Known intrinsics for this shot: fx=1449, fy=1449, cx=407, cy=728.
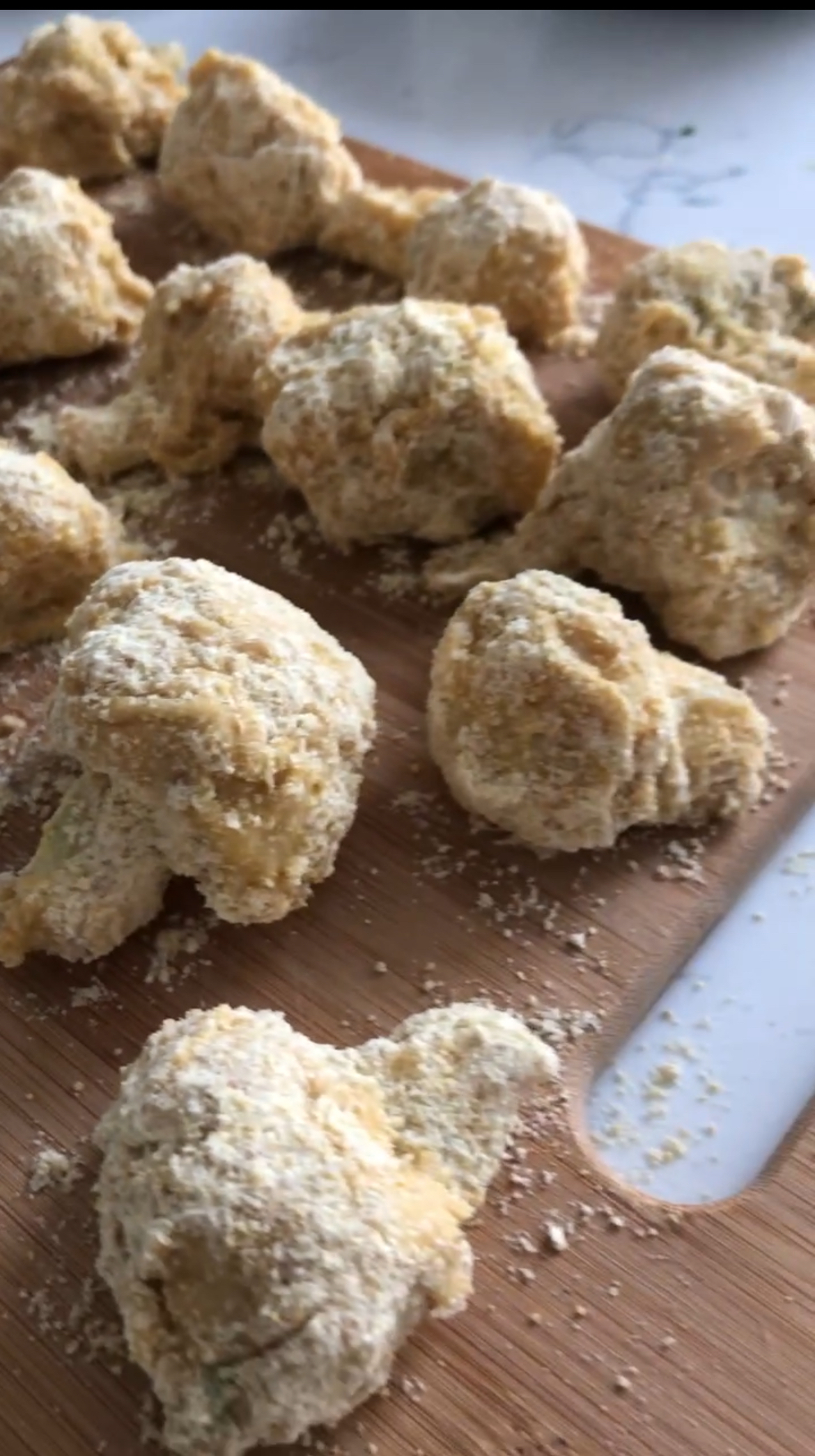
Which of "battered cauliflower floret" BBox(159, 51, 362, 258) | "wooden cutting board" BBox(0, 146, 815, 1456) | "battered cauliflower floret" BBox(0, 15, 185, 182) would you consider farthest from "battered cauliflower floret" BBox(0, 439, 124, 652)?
"battered cauliflower floret" BBox(0, 15, 185, 182)

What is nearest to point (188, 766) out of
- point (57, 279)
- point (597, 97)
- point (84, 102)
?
point (57, 279)

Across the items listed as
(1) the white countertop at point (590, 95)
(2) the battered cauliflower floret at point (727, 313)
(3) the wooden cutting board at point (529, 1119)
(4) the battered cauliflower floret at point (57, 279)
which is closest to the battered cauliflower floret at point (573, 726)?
(3) the wooden cutting board at point (529, 1119)

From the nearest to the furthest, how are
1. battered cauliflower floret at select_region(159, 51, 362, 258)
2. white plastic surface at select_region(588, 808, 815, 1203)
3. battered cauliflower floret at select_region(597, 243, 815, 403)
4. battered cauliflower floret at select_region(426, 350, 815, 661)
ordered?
1. white plastic surface at select_region(588, 808, 815, 1203)
2. battered cauliflower floret at select_region(426, 350, 815, 661)
3. battered cauliflower floret at select_region(597, 243, 815, 403)
4. battered cauliflower floret at select_region(159, 51, 362, 258)

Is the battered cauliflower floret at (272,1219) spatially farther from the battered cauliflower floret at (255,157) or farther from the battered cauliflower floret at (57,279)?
the battered cauliflower floret at (255,157)

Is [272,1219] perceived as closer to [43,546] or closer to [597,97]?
[43,546]

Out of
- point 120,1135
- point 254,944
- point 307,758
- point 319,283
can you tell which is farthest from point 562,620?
point 319,283

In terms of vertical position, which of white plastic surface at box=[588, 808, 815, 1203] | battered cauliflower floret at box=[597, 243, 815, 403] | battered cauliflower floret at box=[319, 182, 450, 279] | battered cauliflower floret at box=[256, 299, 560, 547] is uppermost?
battered cauliflower floret at box=[597, 243, 815, 403]

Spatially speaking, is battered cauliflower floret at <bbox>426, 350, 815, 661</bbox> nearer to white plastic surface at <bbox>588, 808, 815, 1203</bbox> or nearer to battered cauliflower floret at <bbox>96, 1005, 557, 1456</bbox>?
white plastic surface at <bbox>588, 808, 815, 1203</bbox>
